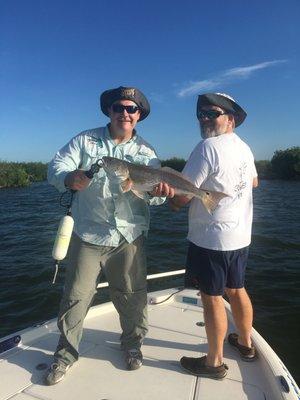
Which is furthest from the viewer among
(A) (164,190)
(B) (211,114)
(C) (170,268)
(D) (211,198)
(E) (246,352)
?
(C) (170,268)

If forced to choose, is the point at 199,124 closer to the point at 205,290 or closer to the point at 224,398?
the point at 205,290

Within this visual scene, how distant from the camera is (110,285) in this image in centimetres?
427

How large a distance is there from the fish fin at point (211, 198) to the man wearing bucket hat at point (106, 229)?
0.42 meters

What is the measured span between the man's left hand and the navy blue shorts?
1.86ft

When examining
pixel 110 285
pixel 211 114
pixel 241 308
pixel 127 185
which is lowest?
pixel 241 308

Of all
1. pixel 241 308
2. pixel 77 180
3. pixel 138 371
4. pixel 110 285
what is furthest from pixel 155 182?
pixel 138 371

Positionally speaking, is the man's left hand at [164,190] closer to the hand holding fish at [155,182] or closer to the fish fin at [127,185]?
the hand holding fish at [155,182]

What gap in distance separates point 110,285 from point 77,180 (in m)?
1.32

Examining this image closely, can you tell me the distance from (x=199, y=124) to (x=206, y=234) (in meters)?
1.14

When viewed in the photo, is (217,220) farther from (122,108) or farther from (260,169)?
(260,169)

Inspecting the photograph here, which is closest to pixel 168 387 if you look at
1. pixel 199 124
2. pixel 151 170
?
pixel 151 170

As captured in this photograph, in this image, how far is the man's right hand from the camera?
3.63 metres

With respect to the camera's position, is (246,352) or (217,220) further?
(246,352)

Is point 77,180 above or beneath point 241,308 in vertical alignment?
above
